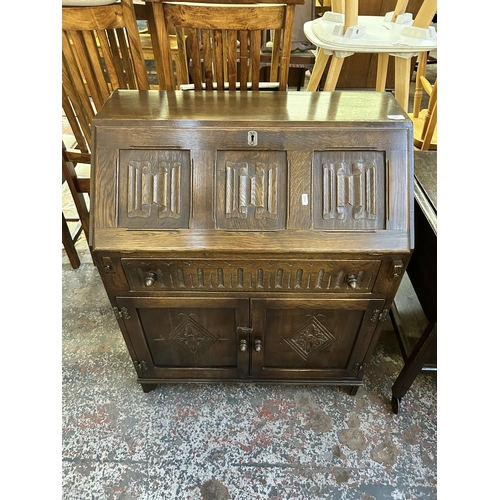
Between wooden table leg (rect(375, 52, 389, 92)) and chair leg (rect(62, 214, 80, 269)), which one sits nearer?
wooden table leg (rect(375, 52, 389, 92))

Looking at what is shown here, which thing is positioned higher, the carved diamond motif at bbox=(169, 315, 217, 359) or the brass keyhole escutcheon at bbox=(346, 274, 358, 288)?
the brass keyhole escutcheon at bbox=(346, 274, 358, 288)

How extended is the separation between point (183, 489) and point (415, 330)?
1224 mm

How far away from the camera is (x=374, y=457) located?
154 cm

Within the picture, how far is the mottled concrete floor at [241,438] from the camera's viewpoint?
4.82 ft

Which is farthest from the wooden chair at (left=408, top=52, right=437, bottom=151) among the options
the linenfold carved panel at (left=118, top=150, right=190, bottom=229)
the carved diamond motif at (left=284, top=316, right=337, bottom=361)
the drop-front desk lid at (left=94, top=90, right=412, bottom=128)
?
the linenfold carved panel at (left=118, top=150, right=190, bottom=229)

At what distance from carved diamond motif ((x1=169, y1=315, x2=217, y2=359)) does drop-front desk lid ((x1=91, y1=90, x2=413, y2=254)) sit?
1.33ft

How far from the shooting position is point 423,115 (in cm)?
298

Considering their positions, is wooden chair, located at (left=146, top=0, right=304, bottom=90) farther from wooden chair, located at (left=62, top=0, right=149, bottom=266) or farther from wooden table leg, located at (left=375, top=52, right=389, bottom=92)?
wooden table leg, located at (left=375, top=52, right=389, bottom=92)

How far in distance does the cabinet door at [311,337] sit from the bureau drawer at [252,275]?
2.8 inches

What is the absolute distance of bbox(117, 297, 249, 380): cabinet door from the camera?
1312 millimetres

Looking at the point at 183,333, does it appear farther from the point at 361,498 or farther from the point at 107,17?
the point at 107,17

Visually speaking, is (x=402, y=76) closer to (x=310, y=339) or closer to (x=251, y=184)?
(x=251, y=184)

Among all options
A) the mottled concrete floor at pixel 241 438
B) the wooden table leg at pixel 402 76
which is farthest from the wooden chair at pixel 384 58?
the mottled concrete floor at pixel 241 438

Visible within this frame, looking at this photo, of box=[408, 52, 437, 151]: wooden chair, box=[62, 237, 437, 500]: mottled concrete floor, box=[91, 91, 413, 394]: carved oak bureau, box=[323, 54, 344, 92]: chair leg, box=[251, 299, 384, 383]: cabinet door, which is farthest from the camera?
box=[408, 52, 437, 151]: wooden chair
